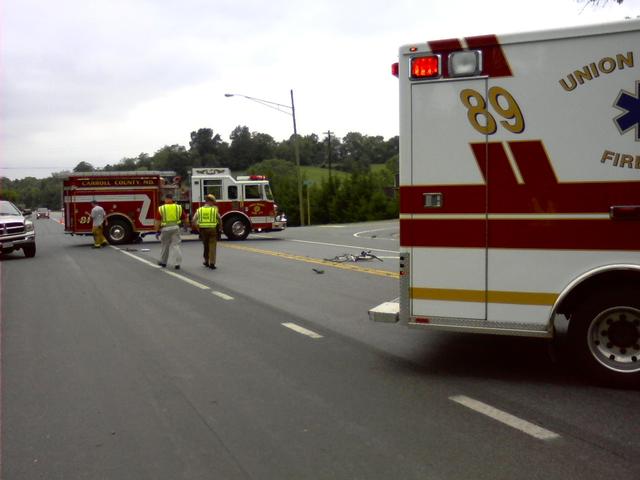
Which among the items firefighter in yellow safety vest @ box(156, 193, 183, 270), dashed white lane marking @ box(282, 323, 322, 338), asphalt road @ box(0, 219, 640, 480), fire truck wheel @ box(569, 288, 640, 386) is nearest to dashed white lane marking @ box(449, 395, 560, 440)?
asphalt road @ box(0, 219, 640, 480)

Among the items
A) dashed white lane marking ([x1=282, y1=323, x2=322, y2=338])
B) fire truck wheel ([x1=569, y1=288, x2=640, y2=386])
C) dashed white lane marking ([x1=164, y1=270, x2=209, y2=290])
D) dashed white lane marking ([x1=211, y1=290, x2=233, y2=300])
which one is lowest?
dashed white lane marking ([x1=164, y1=270, x2=209, y2=290])

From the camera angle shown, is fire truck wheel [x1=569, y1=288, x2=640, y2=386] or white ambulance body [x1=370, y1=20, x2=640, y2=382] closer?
white ambulance body [x1=370, y1=20, x2=640, y2=382]

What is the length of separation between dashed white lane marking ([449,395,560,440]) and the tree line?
138 feet

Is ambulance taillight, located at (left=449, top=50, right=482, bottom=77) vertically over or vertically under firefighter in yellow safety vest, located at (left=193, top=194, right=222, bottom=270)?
over

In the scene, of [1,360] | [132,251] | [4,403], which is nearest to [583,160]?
[4,403]

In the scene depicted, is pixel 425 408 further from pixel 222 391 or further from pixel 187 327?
pixel 187 327

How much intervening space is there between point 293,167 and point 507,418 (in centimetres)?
11640

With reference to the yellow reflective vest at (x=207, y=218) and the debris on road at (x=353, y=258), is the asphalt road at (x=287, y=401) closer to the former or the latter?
the yellow reflective vest at (x=207, y=218)

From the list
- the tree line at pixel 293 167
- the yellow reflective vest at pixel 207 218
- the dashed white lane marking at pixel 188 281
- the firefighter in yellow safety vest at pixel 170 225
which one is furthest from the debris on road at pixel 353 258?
the tree line at pixel 293 167

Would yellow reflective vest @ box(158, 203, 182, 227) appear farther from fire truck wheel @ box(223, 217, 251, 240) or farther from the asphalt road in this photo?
fire truck wheel @ box(223, 217, 251, 240)

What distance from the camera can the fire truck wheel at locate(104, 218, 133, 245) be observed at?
2651cm

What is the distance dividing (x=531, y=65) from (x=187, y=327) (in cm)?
529

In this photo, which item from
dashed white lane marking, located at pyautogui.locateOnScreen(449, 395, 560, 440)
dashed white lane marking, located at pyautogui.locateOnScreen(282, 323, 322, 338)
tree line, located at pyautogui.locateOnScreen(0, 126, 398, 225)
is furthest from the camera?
tree line, located at pyautogui.locateOnScreen(0, 126, 398, 225)

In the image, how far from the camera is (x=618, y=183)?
5434 millimetres
